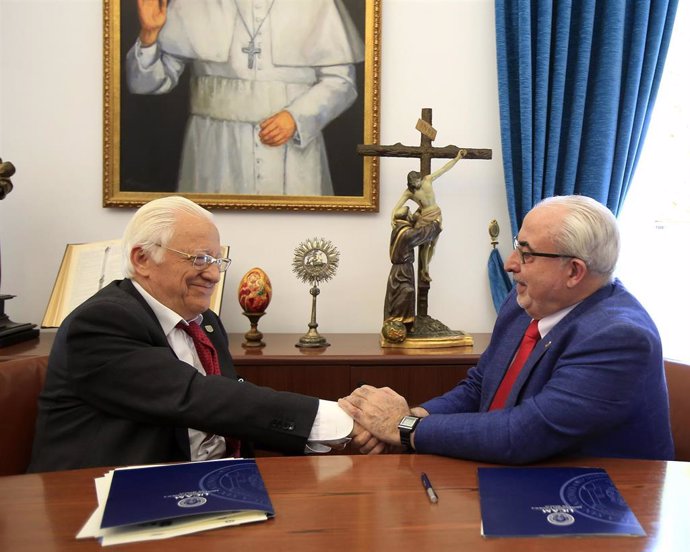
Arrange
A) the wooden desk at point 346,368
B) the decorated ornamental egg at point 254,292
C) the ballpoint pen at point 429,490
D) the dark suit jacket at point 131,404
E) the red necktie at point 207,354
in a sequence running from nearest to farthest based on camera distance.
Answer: the ballpoint pen at point 429,490 < the dark suit jacket at point 131,404 < the red necktie at point 207,354 < the wooden desk at point 346,368 < the decorated ornamental egg at point 254,292

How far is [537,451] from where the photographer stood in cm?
160

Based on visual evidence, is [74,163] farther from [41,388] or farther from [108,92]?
[41,388]

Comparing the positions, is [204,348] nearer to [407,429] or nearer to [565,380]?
[407,429]

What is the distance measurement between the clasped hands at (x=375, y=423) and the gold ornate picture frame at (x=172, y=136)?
5.05 ft

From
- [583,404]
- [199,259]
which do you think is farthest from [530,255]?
[199,259]

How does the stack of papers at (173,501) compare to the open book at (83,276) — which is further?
the open book at (83,276)

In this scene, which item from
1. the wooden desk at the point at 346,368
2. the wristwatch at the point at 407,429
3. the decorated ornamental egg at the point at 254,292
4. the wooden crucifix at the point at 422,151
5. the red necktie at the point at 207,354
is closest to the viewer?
the wristwatch at the point at 407,429

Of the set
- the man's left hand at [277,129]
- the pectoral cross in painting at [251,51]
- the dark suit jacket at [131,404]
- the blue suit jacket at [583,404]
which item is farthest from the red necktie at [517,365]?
the pectoral cross in painting at [251,51]

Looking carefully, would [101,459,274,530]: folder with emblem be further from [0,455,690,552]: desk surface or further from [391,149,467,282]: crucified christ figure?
[391,149,467,282]: crucified christ figure

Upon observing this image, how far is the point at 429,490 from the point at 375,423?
588 mm

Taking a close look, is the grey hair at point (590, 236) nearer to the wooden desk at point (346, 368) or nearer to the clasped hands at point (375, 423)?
the clasped hands at point (375, 423)

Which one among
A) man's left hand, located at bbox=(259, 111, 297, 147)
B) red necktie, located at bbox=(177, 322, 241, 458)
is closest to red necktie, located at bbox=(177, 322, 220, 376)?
red necktie, located at bbox=(177, 322, 241, 458)

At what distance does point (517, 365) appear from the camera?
212 cm

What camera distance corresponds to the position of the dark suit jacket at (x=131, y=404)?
68.6 inches
